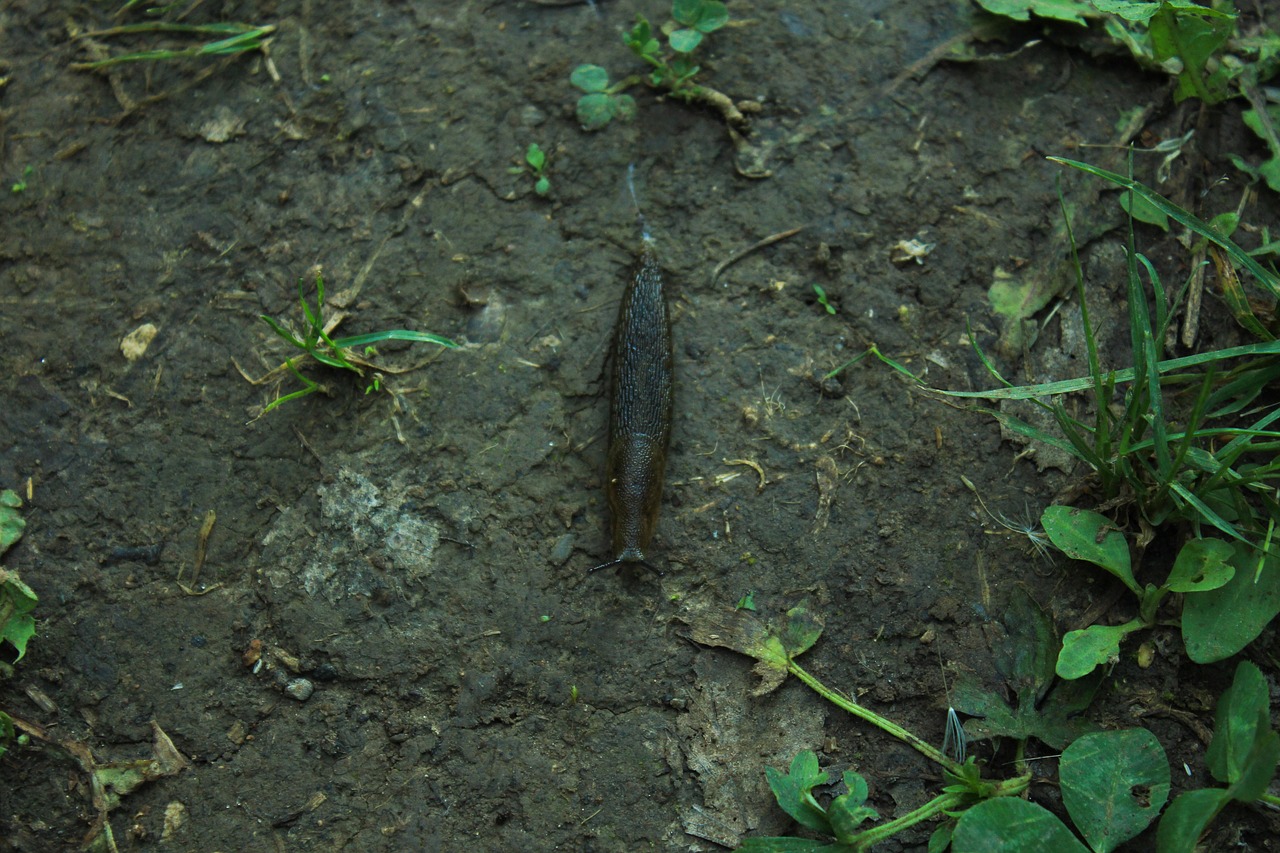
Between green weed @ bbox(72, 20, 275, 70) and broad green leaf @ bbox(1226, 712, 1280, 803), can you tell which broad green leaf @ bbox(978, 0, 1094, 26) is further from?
green weed @ bbox(72, 20, 275, 70)

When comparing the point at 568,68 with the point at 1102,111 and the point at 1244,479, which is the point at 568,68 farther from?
the point at 1244,479

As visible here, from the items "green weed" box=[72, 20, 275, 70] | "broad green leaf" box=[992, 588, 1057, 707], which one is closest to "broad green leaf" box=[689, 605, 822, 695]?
"broad green leaf" box=[992, 588, 1057, 707]

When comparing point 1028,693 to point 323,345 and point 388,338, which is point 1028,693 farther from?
point 323,345

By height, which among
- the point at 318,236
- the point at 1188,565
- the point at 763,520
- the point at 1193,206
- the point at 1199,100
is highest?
the point at 1199,100

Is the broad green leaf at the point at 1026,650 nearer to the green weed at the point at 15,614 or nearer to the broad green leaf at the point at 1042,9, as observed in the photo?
the broad green leaf at the point at 1042,9

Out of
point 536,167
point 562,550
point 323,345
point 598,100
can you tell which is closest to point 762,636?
point 562,550

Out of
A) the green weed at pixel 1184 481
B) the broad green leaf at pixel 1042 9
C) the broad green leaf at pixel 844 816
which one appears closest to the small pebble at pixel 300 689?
the broad green leaf at pixel 844 816

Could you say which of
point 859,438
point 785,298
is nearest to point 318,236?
point 785,298
